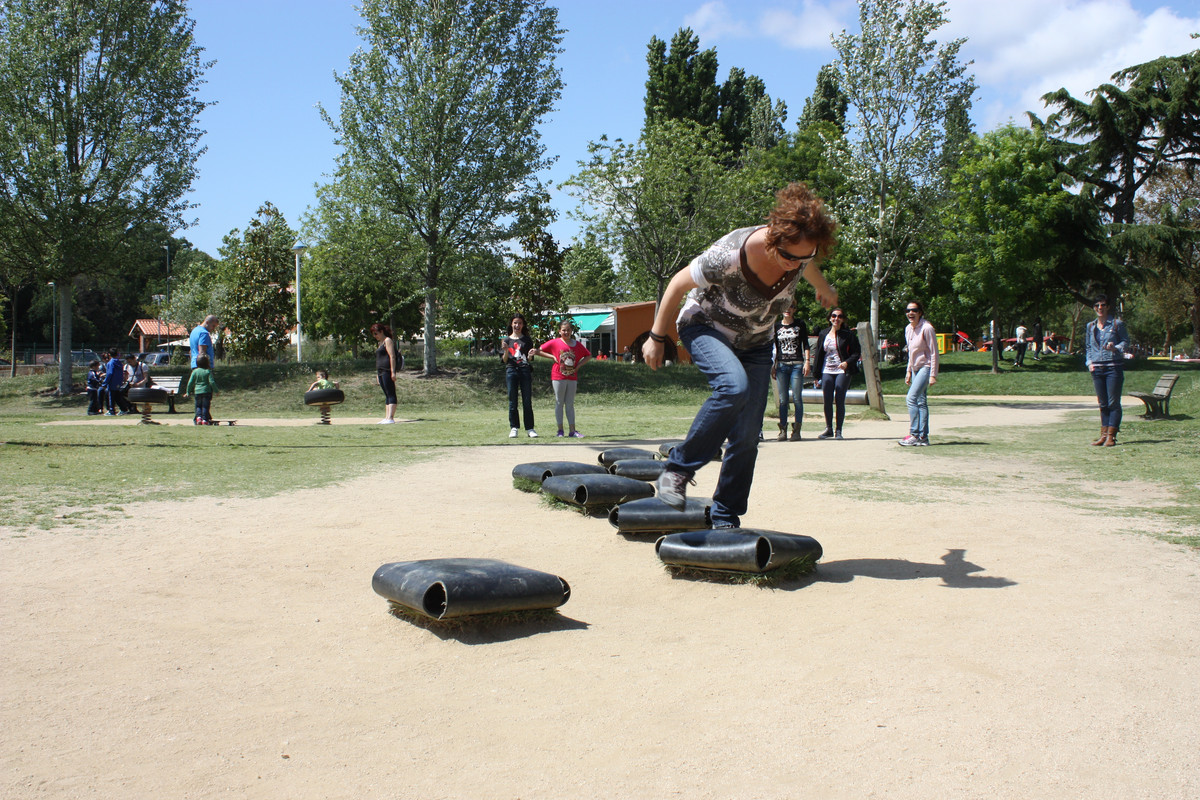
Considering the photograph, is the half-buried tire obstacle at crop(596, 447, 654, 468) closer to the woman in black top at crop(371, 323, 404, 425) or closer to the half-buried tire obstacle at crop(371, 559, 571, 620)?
the half-buried tire obstacle at crop(371, 559, 571, 620)

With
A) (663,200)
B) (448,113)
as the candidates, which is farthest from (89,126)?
(663,200)

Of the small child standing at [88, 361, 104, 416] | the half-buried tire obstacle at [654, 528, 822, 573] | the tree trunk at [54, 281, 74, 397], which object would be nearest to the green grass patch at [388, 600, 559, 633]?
the half-buried tire obstacle at [654, 528, 822, 573]

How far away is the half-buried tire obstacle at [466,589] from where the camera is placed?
3900 mm

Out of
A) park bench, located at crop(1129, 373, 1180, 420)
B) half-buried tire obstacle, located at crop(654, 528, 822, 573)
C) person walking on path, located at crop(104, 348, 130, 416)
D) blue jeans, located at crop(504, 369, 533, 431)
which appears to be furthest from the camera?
person walking on path, located at crop(104, 348, 130, 416)

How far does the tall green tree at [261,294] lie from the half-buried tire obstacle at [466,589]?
48.5 meters

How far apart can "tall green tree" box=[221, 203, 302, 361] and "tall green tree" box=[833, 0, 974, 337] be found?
33.5 meters

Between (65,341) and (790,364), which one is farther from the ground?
(65,341)

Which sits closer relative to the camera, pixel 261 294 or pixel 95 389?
pixel 95 389

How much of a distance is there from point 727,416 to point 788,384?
853 cm

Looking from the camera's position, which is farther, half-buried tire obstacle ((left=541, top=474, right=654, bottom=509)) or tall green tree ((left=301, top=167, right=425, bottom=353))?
tall green tree ((left=301, top=167, right=425, bottom=353))

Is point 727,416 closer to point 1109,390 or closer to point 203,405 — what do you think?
point 1109,390

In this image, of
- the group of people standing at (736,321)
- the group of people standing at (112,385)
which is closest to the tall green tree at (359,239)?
the group of people standing at (112,385)

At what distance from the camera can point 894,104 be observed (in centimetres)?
2927

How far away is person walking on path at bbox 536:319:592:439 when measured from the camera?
13.9 m
